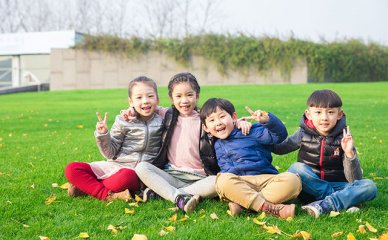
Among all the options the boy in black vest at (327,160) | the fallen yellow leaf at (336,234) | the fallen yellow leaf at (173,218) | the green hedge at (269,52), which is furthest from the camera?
the green hedge at (269,52)

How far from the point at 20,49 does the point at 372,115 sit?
3107cm

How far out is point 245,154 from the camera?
14.4 ft

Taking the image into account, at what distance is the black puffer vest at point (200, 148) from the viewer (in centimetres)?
461

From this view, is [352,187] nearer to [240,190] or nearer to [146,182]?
[240,190]

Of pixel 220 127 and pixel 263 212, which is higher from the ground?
pixel 220 127

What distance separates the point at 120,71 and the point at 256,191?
29.2 meters

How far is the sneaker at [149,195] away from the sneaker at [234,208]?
0.80m

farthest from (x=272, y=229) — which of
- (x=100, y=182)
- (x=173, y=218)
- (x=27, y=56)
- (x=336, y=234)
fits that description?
(x=27, y=56)

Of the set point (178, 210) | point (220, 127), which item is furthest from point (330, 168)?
point (178, 210)

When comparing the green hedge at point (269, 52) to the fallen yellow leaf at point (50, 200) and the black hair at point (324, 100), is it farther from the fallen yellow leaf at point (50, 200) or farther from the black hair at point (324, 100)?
the fallen yellow leaf at point (50, 200)

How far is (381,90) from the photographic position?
2217 cm

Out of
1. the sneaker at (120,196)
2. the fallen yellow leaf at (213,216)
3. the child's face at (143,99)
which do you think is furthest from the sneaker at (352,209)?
the child's face at (143,99)

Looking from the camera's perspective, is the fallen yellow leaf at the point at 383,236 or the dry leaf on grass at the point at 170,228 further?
the dry leaf on grass at the point at 170,228

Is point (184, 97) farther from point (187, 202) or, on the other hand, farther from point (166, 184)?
point (187, 202)
